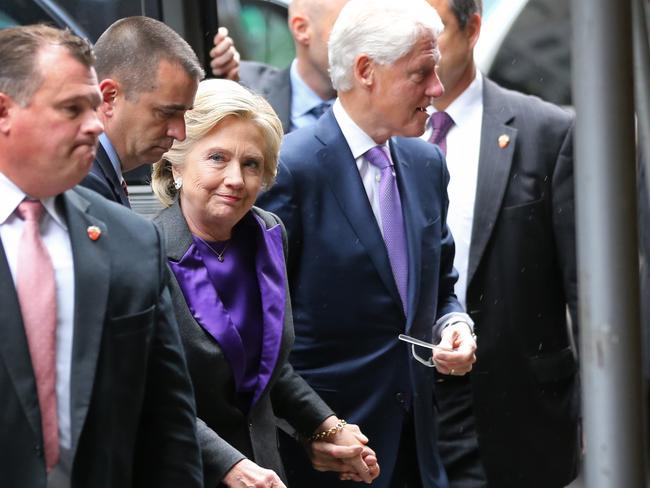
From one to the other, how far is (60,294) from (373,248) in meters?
1.85

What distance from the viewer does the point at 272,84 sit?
640cm

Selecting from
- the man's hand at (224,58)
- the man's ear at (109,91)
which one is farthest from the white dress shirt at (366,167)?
the man's hand at (224,58)

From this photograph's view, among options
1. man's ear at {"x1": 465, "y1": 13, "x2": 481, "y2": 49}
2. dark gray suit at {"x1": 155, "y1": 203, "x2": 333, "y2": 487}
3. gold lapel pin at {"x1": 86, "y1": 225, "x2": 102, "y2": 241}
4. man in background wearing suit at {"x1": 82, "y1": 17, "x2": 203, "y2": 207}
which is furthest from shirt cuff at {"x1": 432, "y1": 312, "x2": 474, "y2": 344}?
gold lapel pin at {"x1": 86, "y1": 225, "x2": 102, "y2": 241}

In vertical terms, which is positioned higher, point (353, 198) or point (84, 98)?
point (84, 98)

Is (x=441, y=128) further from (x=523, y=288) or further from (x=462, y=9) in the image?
(x=523, y=288)

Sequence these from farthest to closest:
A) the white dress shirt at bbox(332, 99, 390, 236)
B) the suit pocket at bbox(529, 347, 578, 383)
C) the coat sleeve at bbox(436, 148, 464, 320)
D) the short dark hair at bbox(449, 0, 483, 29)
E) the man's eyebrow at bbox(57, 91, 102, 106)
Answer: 1. the short dark hair at bbox(449, 0, 483, 29)
2. the suit pocket at bbox(529, 347, 578, 383)
3. the coat sleeve at bbox(436, 148, 464, 320)
4. the white dress shirt at bbox(332, 99, 390, 236)
5. the man's eyebrow at bbox(57, 91, 102, 106)

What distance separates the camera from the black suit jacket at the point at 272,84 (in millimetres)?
6234

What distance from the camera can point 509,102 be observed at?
573 cm

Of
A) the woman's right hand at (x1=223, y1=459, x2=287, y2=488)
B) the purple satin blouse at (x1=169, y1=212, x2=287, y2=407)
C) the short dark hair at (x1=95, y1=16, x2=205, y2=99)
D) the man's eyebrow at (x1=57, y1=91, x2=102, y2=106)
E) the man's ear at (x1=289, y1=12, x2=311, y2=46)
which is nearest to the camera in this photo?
the man's eyebrow at (x1=57, y1=91, x2=102, y2=106)

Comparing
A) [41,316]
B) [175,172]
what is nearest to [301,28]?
[175,172]

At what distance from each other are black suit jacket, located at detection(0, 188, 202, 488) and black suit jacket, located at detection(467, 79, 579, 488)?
2463 millimetres

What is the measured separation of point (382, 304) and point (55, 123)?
75.5 inches

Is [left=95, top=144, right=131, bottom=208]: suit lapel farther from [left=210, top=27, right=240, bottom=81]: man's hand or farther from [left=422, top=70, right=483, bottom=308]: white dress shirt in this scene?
[left=210, top=27, right=240, bottom=81]: man's hand

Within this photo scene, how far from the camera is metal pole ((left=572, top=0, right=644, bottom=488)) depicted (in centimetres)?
195
